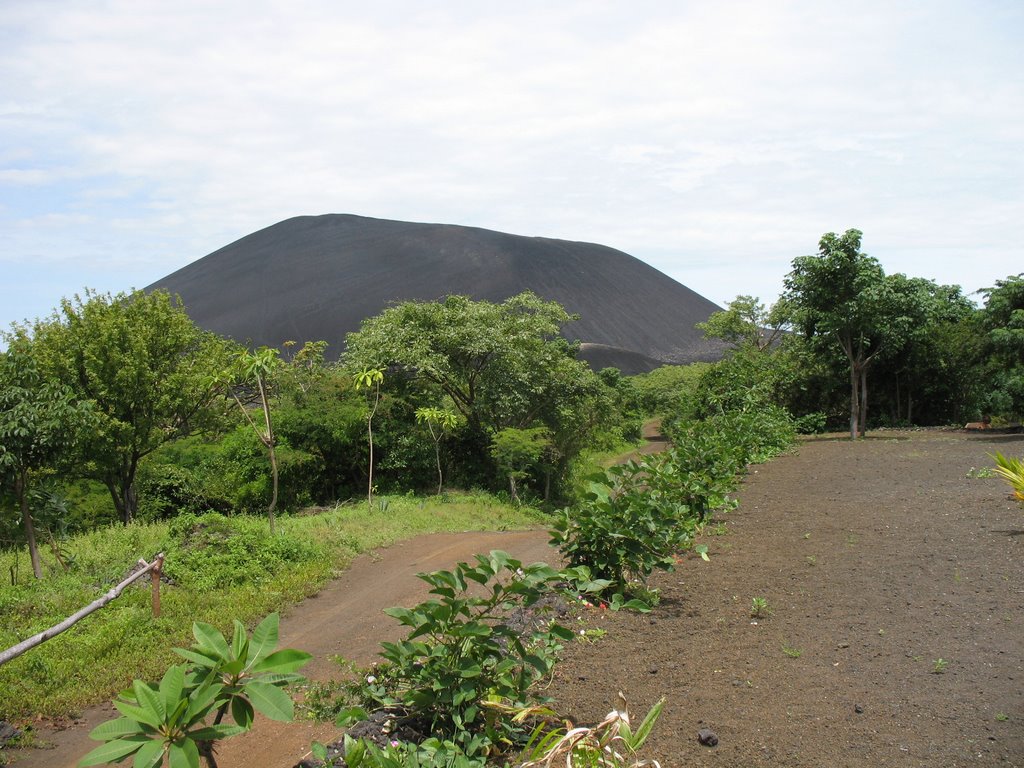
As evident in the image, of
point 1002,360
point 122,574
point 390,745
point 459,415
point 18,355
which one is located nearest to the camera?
point 390,745

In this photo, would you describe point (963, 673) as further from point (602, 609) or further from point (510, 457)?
point (510, 457)

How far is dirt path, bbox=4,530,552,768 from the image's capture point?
3.75m

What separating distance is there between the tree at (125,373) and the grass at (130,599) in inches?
150

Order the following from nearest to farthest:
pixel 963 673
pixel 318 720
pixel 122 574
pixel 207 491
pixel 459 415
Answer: pixel 963 673 < pixel 318 720 < pixel 122 574 < pixel 207 491 < pixel 459 415

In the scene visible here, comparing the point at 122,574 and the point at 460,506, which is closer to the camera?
the point at 122,574

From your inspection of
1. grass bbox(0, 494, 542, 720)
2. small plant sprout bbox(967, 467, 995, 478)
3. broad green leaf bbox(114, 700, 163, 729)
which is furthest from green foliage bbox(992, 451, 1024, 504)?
broad green leaf bbox(114, 700, 163, 729)

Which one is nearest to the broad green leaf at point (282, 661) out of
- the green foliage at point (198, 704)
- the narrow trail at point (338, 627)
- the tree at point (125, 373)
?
the green foliage at point (198, 704)

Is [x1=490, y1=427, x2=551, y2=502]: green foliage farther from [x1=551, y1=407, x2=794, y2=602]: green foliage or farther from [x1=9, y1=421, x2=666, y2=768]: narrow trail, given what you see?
[x1=551, y1=407, x2=794, y2=602]: green foliage

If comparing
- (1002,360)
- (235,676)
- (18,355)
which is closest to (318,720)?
(235,676)

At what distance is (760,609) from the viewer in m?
4.53

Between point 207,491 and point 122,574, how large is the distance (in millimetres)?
9709

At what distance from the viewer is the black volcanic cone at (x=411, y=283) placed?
36.7 metres

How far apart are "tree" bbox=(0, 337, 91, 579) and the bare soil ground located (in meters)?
3.27

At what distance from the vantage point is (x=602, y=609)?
4.84 metres
